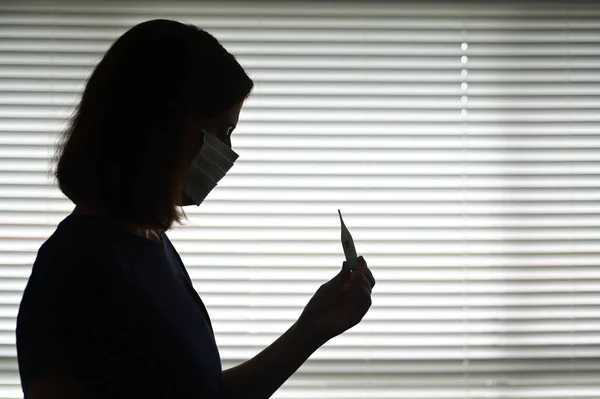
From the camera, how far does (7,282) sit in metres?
1.92

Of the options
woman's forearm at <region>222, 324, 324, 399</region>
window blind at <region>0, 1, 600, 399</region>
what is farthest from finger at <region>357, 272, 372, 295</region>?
window blind at <region>0, 1, 600, 399</region>

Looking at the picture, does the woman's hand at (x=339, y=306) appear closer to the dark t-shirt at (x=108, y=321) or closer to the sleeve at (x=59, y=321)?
the dark t-shirt at (x=108, y=321)

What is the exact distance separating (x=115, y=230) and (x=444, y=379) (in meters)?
1.41

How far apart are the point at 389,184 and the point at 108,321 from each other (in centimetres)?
128

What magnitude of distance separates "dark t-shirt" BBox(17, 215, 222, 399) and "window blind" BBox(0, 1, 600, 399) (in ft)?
3.22

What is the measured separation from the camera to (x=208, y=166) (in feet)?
3.49

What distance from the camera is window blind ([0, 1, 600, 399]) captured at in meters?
1.94

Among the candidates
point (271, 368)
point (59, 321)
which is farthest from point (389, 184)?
point (59, 321)

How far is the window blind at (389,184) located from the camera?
1.94m

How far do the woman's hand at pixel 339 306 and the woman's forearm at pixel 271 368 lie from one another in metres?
0.02

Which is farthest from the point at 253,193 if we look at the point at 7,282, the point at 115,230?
the point at 115,230

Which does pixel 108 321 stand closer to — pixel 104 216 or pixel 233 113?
pixel 104 216

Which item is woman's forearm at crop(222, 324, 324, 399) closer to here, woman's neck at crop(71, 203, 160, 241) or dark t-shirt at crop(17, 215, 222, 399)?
dark t-shirt at crop(17, 215, 222, 399)

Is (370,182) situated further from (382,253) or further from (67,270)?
(67,270)
